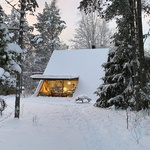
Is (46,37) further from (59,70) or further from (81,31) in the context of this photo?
(59,70)

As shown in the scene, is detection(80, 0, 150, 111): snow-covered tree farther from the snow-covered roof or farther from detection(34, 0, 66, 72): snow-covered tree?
detection(34, 0, 66, 72): snow-covered tree

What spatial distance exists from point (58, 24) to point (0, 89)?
106 ft

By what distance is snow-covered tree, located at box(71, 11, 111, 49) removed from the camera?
39844mm

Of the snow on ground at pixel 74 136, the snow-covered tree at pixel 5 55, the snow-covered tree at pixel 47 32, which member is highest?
the snow-covered tree at pixel 47 32

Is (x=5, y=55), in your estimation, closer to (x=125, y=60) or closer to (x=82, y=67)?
(x=125, y=60)

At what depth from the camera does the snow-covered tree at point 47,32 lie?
3606 centimetres

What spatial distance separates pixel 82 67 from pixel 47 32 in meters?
13.2

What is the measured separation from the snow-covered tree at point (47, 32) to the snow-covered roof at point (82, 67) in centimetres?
687

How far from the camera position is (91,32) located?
132 feet

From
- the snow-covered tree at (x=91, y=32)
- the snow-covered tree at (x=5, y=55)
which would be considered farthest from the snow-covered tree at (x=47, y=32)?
the snow-covered tree at (x=5, y=55)

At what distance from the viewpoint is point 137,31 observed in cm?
1171

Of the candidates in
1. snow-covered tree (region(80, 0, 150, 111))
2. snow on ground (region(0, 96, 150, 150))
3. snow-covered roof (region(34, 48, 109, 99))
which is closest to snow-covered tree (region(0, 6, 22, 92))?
snow on ground (region(0, 96, 150, 150))

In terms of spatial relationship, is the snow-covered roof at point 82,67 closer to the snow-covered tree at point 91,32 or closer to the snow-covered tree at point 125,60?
the snow-covered tree at point 125,60

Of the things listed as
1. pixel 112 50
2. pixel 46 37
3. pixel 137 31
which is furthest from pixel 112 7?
pixel 46 37
